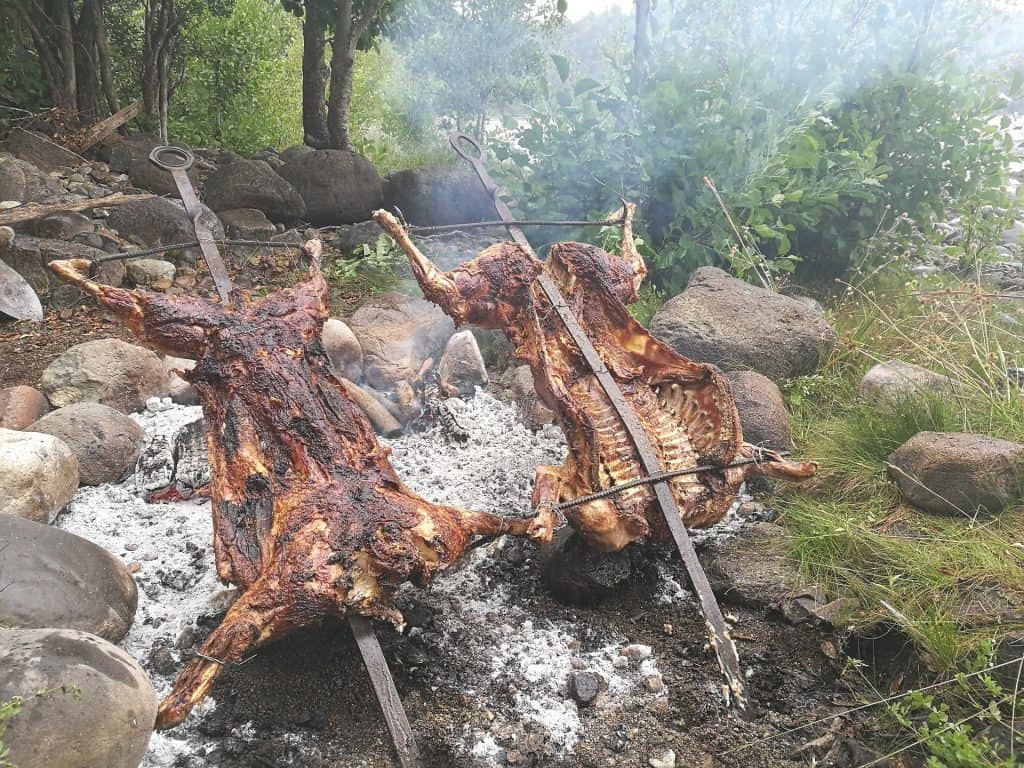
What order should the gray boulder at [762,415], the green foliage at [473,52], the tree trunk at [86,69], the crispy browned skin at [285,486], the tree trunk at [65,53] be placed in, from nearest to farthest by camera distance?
the crispy browned skin at [285,486] < the gray boulder at [762,415] < the tree trunk at [65,53] < the tree trunk at [86,69] < the green foliage at [473,52]

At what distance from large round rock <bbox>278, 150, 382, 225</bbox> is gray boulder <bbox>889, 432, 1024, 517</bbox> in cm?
630

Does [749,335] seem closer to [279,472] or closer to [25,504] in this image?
[279,472]

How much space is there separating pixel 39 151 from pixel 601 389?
301 inches

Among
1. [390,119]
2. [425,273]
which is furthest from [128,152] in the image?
[425,273]

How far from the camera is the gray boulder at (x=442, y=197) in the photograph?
7.61 meters

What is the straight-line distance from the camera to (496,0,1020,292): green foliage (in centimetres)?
516

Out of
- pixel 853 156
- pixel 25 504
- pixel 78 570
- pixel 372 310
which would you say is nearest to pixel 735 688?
pixel 78 570

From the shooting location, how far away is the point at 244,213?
7316 millimetres

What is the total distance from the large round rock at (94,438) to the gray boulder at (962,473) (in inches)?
144

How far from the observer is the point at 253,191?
7375 millimetres

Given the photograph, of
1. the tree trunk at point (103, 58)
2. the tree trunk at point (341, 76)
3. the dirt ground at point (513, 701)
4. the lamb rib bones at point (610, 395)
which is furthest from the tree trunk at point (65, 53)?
the dirt ground at point (513, 701)

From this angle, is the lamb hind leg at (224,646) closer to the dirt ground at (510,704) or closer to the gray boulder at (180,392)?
the dirt ground at (510,704)

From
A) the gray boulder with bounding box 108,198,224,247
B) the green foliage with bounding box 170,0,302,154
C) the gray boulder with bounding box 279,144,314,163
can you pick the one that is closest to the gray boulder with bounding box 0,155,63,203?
the gray boulder with bounding box 108,198,224,247

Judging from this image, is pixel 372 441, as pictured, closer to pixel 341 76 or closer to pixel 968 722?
pixel 968 722
